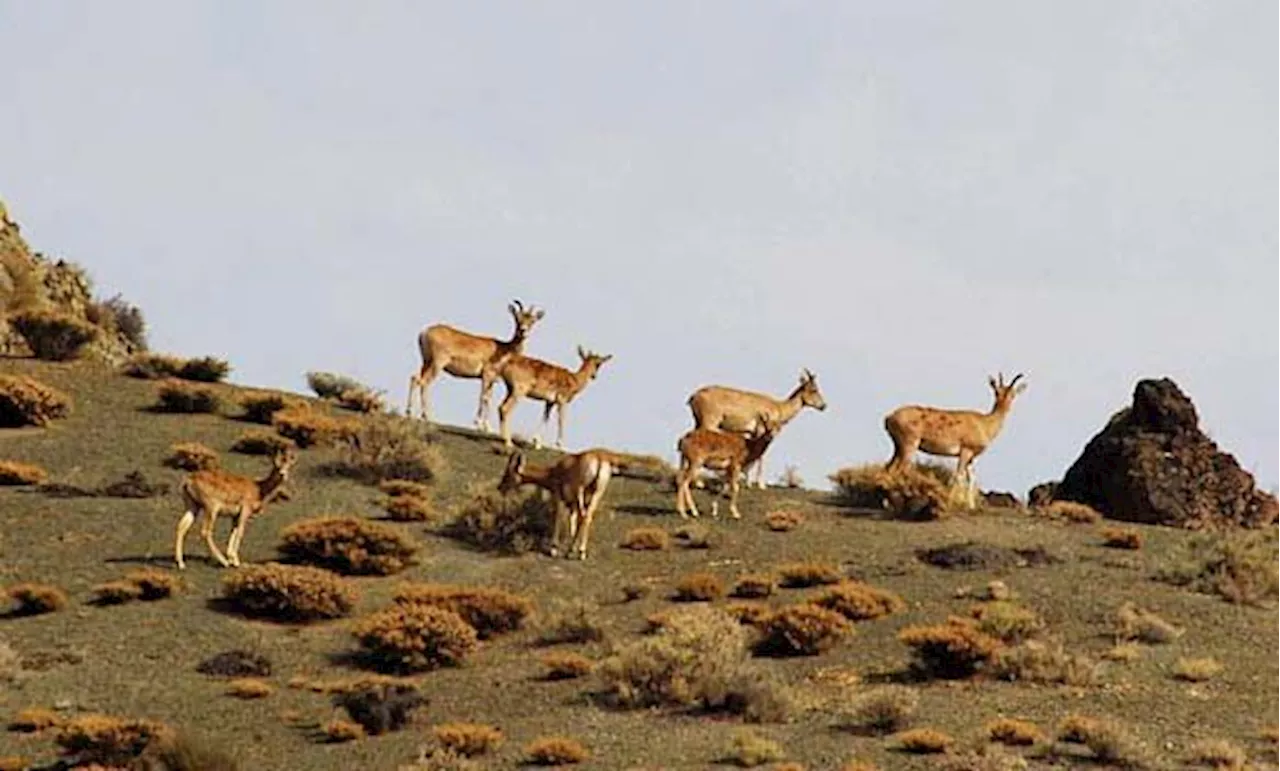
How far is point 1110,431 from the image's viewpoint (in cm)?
4575

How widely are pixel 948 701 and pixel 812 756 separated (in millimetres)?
3327

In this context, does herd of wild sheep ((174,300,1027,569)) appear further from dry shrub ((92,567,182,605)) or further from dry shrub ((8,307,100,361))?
dry shrub ((8,307,100,361))

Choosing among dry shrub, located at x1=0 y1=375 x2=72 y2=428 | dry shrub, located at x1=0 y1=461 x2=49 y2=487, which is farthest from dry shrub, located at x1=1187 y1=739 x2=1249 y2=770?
dry shrub, located at x1=0 y1=375 x2=72 y2=428

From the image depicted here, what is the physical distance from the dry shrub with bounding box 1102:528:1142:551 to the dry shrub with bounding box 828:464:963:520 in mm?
3298

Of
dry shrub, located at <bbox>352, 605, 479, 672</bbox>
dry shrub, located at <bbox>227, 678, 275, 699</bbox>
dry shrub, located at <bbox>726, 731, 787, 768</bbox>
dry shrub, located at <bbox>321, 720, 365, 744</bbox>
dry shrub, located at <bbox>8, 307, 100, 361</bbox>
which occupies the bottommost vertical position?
dry shrub, located at <bbox>321, 720, 365, 744</bbox>

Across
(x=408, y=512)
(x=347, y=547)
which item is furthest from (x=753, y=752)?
(x=408, y=512)

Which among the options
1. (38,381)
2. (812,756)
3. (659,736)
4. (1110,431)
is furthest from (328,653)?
(1110,431)

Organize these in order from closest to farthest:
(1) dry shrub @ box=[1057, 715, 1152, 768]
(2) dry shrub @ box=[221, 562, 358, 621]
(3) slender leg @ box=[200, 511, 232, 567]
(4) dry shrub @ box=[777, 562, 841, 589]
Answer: (1) dry shrub @ box=[1057, 715, 1152, 768], (2) dry shrub @ box=[221, 562, 358, 621], (3) slender leg @ box=[200, 511, 232, 567], (4) dry shrub @ box=[777, 562, 841, 589]

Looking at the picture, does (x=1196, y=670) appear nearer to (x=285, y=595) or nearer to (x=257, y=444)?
(x=285, y=595)

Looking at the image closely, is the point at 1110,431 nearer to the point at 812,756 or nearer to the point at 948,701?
the point at 948,701

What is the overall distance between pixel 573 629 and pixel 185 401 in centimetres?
1728

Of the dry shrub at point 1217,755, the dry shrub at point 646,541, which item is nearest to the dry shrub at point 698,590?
the dry shrub at point 646,541

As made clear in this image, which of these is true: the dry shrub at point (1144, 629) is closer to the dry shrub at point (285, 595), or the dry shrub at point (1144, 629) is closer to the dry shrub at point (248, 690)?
the dry shrub at point (285, 595)

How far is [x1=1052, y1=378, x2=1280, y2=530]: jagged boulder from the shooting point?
4369 cm
